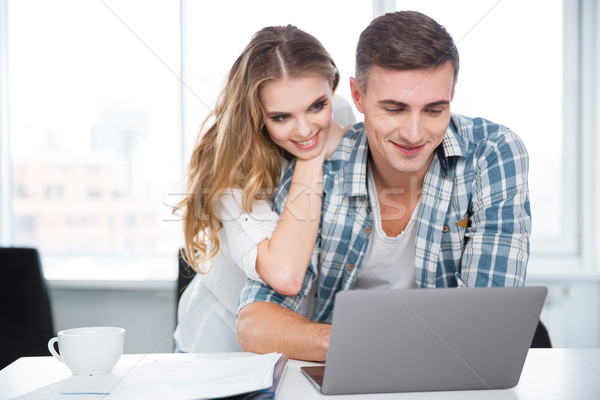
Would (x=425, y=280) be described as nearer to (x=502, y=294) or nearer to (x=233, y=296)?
(x=233, y=296)

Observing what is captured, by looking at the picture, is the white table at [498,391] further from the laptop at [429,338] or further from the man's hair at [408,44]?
the man's hair at [408,44]

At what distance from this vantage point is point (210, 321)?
5.35 feet

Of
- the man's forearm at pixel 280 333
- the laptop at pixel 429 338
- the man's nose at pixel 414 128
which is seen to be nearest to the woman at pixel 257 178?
the man's forearm at pixel 280 333

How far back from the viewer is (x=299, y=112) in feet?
4.79

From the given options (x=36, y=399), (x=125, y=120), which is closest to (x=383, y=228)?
(x=36, y=399)

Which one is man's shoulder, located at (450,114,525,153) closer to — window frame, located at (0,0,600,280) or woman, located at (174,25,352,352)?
woman, located at (174,25,352,352)

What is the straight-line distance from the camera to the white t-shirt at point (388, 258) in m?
1.46

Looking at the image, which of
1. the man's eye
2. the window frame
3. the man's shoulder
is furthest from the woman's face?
the window frame

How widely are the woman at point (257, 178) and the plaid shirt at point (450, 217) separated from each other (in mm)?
55

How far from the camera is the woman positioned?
1448mm

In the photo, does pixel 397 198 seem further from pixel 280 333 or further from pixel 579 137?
pixel 579 137

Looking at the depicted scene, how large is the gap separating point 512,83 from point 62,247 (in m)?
2.31

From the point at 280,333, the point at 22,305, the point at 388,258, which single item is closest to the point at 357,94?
the point at 388,258

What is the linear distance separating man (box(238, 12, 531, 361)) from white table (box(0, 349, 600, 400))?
27cm
